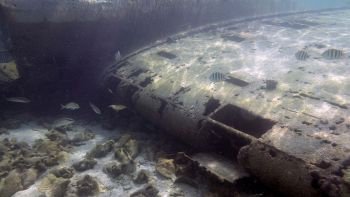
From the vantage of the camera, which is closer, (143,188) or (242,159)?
(242,159)

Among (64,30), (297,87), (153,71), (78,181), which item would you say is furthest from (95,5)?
(297,87)

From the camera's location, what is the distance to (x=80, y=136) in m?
7.11

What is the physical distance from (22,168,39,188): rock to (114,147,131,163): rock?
4.71ft

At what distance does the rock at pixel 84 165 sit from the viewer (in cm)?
588

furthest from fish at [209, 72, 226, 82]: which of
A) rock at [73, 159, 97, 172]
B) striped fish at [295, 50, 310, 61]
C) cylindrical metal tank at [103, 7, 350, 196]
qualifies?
rock at [73, 159, 97, 172]

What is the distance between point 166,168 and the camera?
18.8 ft

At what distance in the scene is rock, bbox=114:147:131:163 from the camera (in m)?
6.08

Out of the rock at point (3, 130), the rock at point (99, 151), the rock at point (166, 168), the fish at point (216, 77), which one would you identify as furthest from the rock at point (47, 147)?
the fish at point (216, 77)

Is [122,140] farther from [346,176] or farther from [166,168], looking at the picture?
[346,176]

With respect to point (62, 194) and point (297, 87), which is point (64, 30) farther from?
point (297, 87)

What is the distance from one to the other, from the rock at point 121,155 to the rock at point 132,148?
0.28 feet

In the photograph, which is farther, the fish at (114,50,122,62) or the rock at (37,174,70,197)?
the fish at (114,50,122,62)

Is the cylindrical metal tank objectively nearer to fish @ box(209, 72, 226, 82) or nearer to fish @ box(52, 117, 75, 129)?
fish @ box(209, 72, 226, 82)

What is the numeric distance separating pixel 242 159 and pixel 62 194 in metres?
2.83
